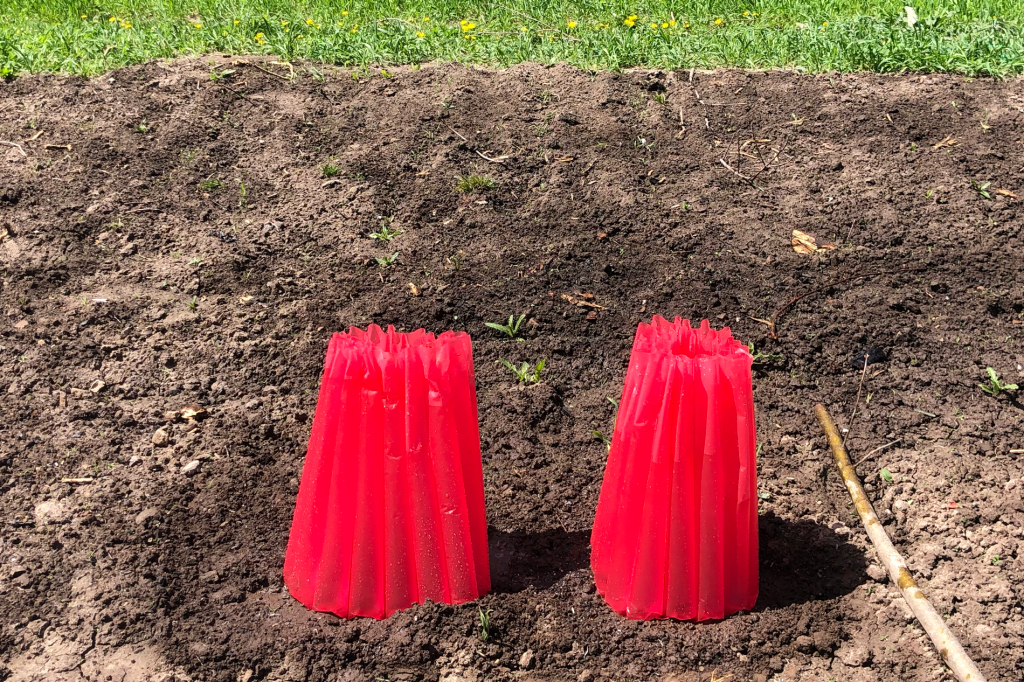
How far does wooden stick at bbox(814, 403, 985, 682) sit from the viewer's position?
2.36 meters

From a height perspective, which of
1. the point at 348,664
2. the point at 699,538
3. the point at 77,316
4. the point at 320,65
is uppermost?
the point at 320,65

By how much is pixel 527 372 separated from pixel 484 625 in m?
1.14

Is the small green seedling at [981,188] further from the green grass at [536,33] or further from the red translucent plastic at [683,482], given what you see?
the red translucent plastic at [683,482]

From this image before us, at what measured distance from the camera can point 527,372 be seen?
345 centimetres

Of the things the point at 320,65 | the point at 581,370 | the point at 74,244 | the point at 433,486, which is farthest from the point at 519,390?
the point at 320,65

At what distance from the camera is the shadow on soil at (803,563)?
2.63 meters

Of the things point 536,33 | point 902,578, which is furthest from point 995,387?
point 536,33

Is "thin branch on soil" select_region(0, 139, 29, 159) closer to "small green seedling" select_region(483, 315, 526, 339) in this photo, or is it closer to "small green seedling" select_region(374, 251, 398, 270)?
"small green seedling" select_region(374, 251, 398, 270)

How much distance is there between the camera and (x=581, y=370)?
11.4 ft

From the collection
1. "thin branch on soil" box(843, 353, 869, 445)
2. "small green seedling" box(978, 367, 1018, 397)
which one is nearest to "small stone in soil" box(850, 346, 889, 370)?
"thin branch on soil" box(843, 353, 869, 445)

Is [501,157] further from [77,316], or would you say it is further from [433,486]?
[433,486]

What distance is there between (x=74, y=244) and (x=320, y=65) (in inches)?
71.3

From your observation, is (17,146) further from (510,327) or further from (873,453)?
(873,453)

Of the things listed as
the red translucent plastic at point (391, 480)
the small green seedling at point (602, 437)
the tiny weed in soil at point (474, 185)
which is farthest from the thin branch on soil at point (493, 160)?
the red translucent plastic at point (391, 480)
